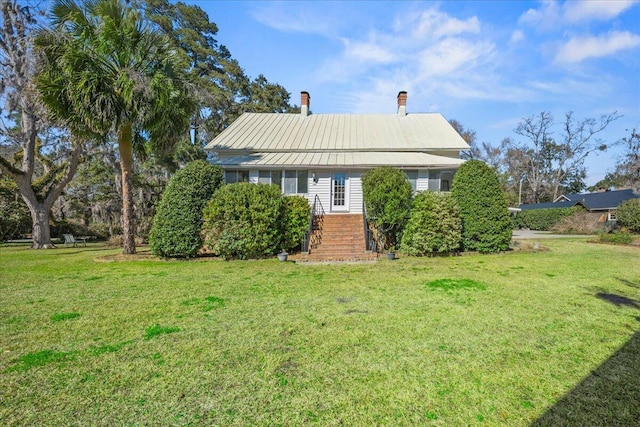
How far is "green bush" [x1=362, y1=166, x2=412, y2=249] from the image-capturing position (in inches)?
452

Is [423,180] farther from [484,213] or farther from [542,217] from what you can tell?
[542,217]

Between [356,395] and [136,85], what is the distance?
38.1 ft

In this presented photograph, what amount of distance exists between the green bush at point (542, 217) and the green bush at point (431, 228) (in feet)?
65.1

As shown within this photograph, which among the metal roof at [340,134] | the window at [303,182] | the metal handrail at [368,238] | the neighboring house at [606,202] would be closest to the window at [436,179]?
the metal roof at [340,134]

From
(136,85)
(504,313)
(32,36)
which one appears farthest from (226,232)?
(32,36)

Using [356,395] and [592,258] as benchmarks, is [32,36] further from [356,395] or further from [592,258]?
[592,258]

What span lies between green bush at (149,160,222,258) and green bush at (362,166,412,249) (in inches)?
243

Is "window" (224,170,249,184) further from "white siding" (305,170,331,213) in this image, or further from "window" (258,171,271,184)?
"white siding" (305,170,331,213)

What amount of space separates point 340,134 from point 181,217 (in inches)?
455

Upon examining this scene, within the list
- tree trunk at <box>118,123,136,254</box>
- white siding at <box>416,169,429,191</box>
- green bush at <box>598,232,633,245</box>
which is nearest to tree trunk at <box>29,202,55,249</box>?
tree trunk at <box>118,123,136,254</box>

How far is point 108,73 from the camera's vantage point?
1095cm

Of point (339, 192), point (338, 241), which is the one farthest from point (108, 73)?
point (339, 192)

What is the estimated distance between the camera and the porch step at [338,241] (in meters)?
10.8

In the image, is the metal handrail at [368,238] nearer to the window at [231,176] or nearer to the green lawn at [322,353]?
the green lawn at [322,353]
